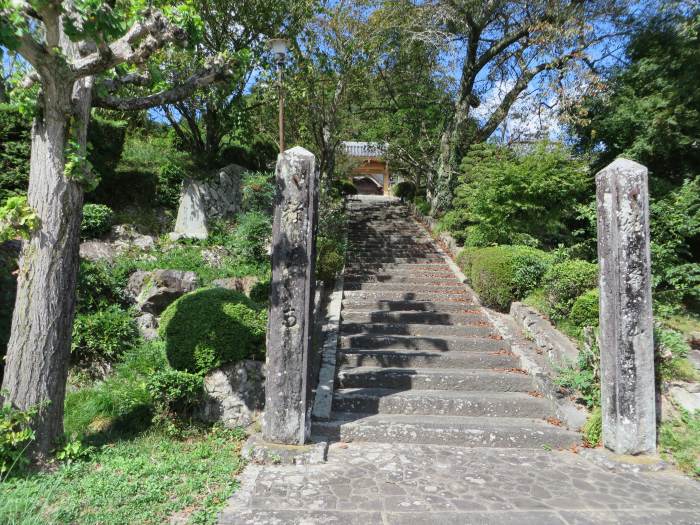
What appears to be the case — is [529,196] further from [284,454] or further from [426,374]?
[284,454]

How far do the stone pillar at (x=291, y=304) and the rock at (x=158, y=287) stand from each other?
334 cm

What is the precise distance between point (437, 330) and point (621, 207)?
11.6ft

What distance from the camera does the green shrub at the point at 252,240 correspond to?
9.48 metres

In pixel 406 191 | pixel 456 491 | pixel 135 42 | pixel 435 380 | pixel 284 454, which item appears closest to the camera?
pixel 456 491

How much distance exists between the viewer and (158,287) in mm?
7621

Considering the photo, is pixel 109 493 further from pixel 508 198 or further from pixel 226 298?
pixel 508 198

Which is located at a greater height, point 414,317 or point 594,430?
point 414,317

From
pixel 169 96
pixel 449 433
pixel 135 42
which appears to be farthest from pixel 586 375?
pixel 135 42

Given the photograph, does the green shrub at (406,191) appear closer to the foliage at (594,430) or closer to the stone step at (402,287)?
the stone step at (402,287)

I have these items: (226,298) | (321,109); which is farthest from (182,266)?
(321,109)

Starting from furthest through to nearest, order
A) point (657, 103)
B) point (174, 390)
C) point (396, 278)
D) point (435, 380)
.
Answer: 1. point (396, 278)
2. point (657, 103)
3. point (435, 380)
4. point (174, 390)

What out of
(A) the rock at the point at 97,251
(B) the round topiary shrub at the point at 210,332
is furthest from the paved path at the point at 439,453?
(A) the rock at the point at 97,251

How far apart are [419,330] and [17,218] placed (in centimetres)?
578

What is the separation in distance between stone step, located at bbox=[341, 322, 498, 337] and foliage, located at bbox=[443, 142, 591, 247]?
111 inches
